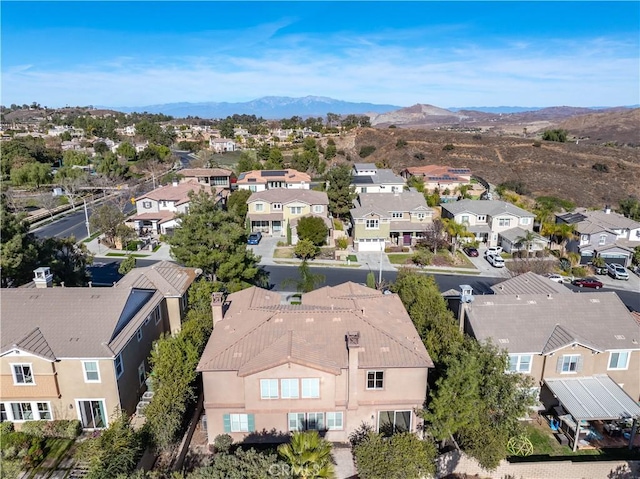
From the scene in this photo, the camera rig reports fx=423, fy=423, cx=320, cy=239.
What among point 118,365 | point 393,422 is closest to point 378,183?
point 393,422

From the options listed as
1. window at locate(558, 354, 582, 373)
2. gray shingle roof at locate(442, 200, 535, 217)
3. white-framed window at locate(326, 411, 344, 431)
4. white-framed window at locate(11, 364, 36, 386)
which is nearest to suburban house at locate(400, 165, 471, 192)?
gray shingle roof at locate(442, 200, 535, 217)

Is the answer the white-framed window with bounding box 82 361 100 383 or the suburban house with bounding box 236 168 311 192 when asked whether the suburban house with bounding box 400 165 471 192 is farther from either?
the white-framed window with bounding box 82 361 100 383

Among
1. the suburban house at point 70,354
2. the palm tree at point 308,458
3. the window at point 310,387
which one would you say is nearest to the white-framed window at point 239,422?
the window at point 310,387

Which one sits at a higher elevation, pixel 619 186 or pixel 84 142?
pixel 84 142

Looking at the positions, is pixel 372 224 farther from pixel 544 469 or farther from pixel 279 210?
pixel 544 469

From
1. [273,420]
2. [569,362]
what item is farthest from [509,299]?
[273,420]

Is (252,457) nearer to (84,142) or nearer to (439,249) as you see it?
(439,249)
